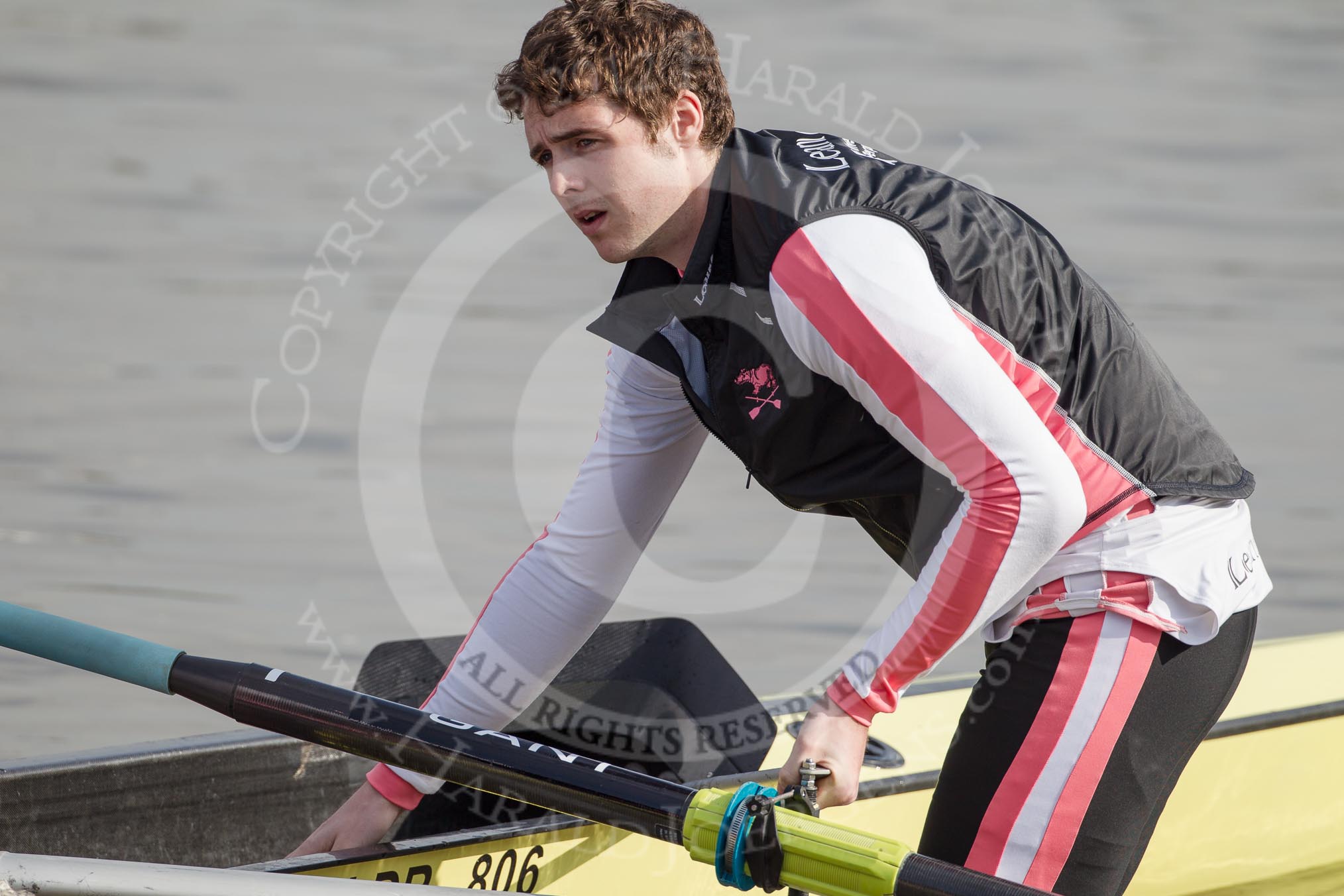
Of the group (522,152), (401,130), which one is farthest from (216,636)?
(401,130)

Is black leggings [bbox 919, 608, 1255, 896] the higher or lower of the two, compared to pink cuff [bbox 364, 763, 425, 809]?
higher

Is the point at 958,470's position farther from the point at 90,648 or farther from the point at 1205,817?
the point at 1205,817

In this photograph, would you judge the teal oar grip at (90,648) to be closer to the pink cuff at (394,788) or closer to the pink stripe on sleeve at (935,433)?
the pink cuff at (394,788)

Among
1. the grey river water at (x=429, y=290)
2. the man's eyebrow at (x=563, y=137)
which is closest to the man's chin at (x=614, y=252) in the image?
the man's eyebrow at (x=563, y=137)

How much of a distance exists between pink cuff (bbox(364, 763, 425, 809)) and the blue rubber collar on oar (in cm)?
60

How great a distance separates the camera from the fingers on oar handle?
5.39ft

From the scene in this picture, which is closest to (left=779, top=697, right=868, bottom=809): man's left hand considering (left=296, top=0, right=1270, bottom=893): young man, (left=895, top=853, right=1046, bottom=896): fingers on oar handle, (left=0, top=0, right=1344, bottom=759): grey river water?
(left=296, top=0, right=1270, bottom=893): young man

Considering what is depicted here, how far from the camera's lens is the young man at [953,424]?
1.62 metres

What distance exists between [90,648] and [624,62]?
1162 millimetres

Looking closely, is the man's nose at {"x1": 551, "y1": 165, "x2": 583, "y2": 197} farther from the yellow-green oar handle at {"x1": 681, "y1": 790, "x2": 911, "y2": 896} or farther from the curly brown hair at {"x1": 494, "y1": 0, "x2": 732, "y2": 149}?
the yellow-green oar handle at {"x1": 681, "y1": 790, "x2": 911, "y2": 896}

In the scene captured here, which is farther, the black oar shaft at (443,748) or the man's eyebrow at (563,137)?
the black oar shaft at (443,748)

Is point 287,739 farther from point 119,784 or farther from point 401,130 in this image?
point 401,130

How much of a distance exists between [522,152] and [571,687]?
6292mm

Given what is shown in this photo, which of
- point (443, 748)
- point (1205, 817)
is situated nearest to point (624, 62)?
point (443, 748)
